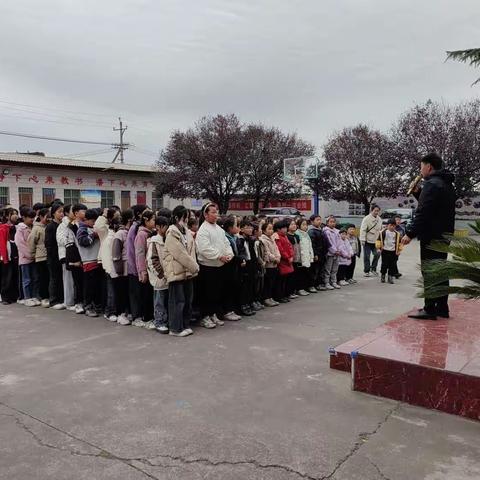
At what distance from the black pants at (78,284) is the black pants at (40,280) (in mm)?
758

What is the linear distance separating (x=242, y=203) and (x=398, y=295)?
2924 cm

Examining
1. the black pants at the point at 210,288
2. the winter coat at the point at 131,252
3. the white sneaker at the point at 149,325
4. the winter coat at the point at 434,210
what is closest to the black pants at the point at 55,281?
the winter coat at the point at 131,252

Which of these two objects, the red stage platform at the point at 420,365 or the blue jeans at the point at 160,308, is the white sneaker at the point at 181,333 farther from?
the red stage platform at the point at 420,365

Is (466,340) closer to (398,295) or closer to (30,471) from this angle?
(30,471)

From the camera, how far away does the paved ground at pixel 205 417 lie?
9.30 ft

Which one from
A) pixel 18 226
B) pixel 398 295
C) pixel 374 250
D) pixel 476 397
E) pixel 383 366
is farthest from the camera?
pixel 374 250

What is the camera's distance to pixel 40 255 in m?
7.63

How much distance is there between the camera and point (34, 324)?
6449mm

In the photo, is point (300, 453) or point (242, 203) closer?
point (300, 453)

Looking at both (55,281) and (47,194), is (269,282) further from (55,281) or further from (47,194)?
(47,194)

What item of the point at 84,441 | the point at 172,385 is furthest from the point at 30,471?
the point at 172,385

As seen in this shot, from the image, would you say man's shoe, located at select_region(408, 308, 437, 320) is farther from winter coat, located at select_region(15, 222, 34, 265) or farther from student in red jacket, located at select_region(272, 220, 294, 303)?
winter coat, located at select_region(15, 222, 34, 265)

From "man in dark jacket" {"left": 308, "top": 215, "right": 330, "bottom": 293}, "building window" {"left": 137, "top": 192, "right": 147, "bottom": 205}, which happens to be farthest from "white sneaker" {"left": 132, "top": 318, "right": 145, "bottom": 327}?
"building window" {"left": 137, "top": 192, "right": 147, "bottom": 205}

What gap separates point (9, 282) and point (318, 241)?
18.7 feet
